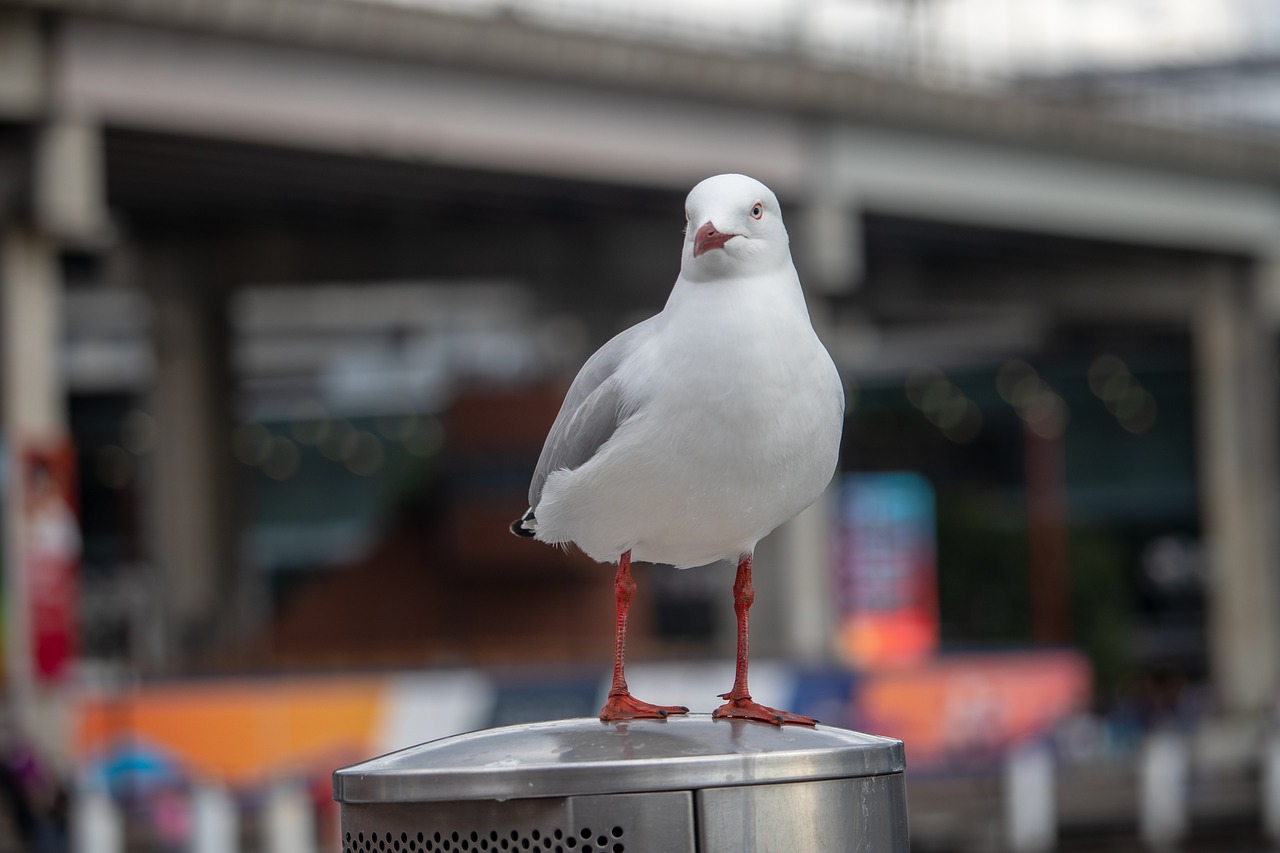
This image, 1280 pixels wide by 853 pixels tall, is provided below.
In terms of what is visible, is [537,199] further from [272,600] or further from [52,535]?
[272,600]

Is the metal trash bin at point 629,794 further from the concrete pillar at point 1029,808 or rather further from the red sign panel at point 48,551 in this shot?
the red sign panel at point 48,551

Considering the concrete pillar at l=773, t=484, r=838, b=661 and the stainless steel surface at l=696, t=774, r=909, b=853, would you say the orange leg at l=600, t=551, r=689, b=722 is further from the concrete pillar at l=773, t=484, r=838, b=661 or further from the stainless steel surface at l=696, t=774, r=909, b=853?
the concrete pillar at l=773, t=484, r=838, b=661

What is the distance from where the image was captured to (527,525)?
16.0 feet

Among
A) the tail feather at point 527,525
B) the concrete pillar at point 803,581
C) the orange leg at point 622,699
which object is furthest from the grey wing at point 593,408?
the concrete pillar at point 803,581

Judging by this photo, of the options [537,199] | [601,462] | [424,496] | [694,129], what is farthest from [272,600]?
[601,462]

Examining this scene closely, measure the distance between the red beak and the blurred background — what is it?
17093mm

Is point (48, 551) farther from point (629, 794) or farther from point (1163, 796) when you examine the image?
point (629, 794)

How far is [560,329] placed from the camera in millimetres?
56531

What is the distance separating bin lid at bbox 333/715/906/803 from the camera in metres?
3.75

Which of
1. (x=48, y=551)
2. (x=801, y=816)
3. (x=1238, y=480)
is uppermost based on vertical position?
(x=1238, y=480)

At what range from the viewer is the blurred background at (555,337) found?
26422mm

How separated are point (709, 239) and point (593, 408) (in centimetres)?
54

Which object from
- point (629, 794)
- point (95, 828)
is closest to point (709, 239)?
point (629, 794)

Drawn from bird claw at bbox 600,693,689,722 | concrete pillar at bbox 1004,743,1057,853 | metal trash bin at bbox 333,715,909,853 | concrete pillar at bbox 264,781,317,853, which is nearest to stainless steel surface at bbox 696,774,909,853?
metal trash bin at bbox 333,715,909,853
